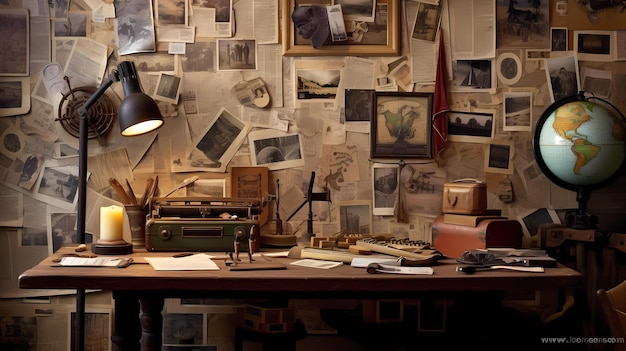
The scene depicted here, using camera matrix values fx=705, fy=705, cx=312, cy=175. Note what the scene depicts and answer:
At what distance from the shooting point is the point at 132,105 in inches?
128

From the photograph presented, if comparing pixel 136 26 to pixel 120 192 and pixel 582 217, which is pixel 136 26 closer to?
pixel 120 192

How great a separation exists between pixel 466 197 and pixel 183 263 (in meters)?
1.34

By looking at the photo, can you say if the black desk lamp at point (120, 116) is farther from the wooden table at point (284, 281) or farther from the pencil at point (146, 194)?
the wooden table at point (284, 281)

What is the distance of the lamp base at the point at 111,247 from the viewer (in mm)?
3057

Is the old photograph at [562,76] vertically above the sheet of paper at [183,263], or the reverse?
the old photograph at [562,76]

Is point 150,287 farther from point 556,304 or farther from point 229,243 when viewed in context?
point 556,304

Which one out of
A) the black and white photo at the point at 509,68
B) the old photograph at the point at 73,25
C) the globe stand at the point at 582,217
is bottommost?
the globe stand at the point at 582,217

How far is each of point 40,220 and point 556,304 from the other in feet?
8.90

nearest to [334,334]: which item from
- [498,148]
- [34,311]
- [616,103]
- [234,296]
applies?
[234,296]

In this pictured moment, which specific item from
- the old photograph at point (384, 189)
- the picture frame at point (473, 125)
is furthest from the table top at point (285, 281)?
the picture frame at point (473, 125)

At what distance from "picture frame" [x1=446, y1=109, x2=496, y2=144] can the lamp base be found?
68.9 inches

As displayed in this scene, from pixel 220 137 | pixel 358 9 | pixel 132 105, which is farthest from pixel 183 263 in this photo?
pixel 358 9

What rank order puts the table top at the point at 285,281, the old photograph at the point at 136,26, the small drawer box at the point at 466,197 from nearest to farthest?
the table top at the point at 285,281 < the small drawer box at the point at 466,197 < the old photograph at the point at 136,26

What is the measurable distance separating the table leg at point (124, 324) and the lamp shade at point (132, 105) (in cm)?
85
